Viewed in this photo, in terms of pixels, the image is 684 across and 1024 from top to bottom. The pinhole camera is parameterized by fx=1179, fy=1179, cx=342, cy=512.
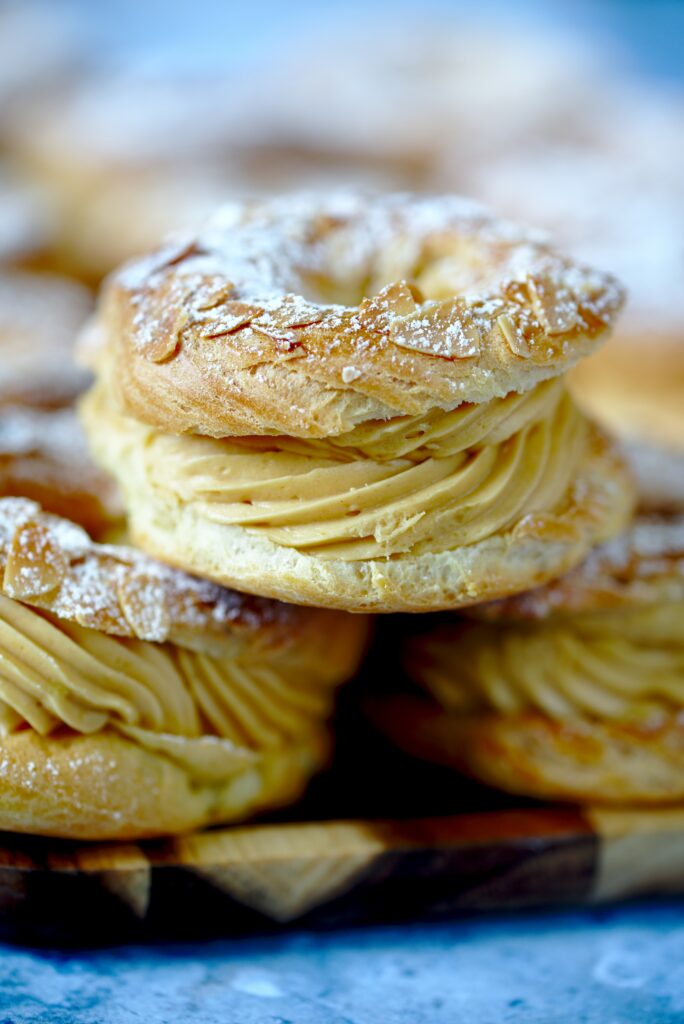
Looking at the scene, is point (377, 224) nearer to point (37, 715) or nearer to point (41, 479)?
point (41, 479)

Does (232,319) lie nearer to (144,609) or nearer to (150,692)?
(144,609)

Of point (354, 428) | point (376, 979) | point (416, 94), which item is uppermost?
point (416, 94)

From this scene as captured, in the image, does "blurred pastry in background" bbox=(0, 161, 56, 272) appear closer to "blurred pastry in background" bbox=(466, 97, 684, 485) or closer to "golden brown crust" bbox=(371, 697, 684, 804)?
"blurred pastry in background" bbox=(466, 97, 684, 485)

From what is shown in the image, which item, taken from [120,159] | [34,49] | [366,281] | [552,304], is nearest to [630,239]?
[366,281]

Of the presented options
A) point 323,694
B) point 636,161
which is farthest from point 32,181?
point 323,694

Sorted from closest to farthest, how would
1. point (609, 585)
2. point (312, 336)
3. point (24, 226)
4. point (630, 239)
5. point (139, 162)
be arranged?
point (312, 336)
point (609, 585)
point (630, 239)
point (24, 226)
point (139, 162)

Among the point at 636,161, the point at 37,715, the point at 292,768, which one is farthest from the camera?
the point at 636,161

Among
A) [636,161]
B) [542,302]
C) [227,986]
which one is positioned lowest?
[227,986]
